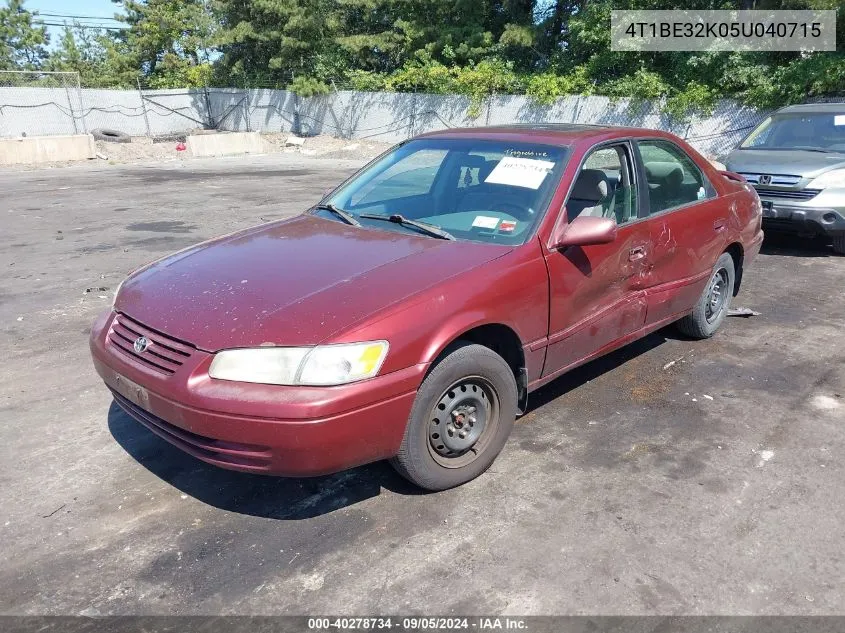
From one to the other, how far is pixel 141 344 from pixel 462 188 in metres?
1.98

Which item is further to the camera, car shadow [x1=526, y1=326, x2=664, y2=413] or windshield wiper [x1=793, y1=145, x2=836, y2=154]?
windshield wiper [x1=793, y1=145, x2=836, y2=154]

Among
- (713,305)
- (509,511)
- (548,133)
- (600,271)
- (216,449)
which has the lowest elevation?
(509,511)

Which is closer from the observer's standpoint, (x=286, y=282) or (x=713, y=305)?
(x=286, y=282)

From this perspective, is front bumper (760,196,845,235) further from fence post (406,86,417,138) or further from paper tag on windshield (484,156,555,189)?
fence post (406,86,417,138)

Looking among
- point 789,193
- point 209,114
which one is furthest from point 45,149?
point 789,193

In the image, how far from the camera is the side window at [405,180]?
438cm

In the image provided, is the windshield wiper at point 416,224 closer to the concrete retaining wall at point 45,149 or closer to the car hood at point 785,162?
the car hood at point 785,162

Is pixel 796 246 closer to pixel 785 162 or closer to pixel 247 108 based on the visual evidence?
pixel 785 162

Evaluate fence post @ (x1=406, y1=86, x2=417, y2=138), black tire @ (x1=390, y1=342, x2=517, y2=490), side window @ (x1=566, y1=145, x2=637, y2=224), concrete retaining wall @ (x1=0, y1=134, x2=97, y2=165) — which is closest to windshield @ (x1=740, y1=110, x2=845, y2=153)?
side window @ (x1=566, y1=145, x2=637, y2=224)

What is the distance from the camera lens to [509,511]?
3.19 meters

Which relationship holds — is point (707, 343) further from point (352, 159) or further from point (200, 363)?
point (352, 159)

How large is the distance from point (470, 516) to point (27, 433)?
8.75 ft

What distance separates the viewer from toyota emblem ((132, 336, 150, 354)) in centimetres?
312

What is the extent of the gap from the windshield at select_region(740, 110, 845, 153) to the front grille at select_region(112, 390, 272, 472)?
824 centimetres
